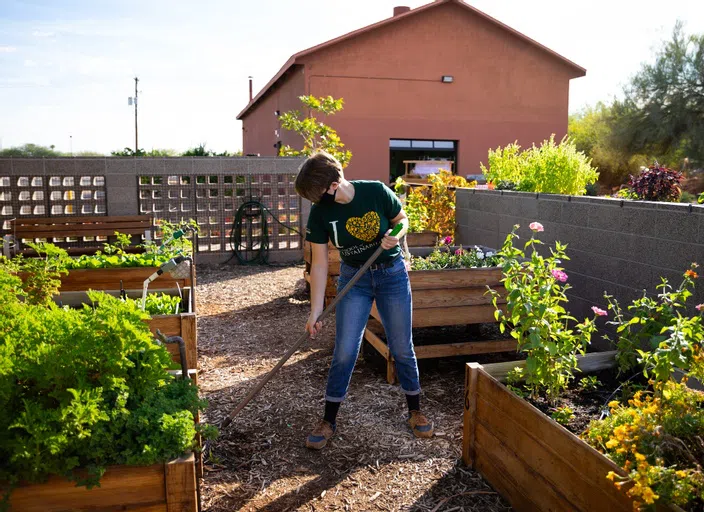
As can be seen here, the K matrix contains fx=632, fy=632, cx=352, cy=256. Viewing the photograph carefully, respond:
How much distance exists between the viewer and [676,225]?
14.0ft

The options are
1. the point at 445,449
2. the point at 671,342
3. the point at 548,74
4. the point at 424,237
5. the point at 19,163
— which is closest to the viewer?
the point at 671,342

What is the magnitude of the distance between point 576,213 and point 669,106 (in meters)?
21.0

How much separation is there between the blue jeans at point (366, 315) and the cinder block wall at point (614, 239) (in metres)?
1.93

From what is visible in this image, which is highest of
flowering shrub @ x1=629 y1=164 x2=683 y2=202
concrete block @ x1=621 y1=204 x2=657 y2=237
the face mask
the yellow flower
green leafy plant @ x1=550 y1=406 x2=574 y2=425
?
flowering shrub @ x1=629 y1=164 x2=683 y2=202

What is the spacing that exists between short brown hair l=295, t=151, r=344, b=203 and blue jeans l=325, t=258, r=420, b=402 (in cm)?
58

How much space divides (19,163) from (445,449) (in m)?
8.86

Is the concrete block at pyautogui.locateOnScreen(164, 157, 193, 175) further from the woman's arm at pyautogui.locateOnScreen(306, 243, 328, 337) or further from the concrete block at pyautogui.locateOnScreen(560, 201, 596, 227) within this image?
the woman's arm at pyautogui.locateOnScreen(306, 243, 328, 337)

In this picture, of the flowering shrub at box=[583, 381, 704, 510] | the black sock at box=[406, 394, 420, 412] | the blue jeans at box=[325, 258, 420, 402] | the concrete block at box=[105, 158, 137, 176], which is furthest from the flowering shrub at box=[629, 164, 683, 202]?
the concrete block at box=[105, 158, 137, 176]

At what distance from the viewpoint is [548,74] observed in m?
18.8

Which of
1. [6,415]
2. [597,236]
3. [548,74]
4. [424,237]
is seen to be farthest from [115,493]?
[548,74]

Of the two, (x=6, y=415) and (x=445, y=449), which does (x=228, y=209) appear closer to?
(x=445, y=449)

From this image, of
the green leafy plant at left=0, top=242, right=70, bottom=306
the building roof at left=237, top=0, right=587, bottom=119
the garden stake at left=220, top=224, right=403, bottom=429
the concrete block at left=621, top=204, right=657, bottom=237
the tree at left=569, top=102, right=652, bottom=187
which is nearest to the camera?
the garden stake at left=220, top=224, right=403, bottom=429

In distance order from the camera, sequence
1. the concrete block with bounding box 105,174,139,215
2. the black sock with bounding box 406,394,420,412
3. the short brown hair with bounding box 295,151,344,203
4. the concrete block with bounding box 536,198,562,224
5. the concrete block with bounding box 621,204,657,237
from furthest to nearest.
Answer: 1. the concrete block with bounding box 105,174,139,215
2. the concrete block with bounding box 536,198,562,224
3. the concrete block with bounding box 621,204,657,237
4. the black sock with bounding box 406,394,420,412
5. the short brown hair with bounding box 295,151,344,203

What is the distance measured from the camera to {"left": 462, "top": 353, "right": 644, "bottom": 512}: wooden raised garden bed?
7.64 ft
